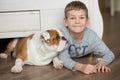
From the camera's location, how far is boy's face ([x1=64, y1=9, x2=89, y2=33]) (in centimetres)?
124

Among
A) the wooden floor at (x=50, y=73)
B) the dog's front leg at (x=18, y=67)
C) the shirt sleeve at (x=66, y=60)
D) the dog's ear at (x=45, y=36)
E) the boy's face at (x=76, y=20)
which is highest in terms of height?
the boy's face at (x=76, y=20)

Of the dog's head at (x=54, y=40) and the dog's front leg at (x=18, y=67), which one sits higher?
the dog's head at (x=54, y=40)

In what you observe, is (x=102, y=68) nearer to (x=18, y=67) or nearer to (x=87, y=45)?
(x=87, y=45)

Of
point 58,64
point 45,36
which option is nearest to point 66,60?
point 58,64

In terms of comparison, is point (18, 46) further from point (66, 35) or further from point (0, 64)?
point (66, 35)

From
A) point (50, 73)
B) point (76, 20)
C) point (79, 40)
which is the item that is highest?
point (76, 20)

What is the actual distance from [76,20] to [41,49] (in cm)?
22

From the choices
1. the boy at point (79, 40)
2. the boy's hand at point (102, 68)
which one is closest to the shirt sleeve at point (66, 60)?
the boy at point (79, 40)

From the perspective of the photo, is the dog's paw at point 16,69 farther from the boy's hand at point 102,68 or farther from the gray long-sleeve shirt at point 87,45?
the boy's hand at point 102,68

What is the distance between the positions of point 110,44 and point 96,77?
1.84ft

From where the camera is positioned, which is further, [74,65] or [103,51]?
[103,51]

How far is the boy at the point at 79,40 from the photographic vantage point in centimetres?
122

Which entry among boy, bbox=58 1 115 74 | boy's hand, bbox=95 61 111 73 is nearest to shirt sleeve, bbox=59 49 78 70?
boy, bbox=58 1 115 74

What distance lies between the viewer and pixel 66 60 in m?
1.20
